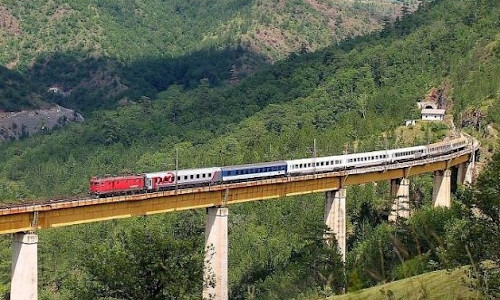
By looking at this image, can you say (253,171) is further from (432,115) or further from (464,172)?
(432,115)

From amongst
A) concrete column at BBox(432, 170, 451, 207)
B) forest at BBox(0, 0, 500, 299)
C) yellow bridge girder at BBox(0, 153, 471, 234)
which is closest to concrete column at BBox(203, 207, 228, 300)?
yellow bridge girder at BBox(0, 153, 471, 234)

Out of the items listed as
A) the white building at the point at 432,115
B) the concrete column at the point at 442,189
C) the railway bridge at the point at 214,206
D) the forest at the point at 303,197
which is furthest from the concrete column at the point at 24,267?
the white building at the point at 432,115

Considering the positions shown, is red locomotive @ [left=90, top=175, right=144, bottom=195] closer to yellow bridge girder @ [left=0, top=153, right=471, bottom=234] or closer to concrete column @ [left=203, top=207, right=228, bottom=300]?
yellow bridge girder @ [left=0, top=153, right=471, bottom=234]

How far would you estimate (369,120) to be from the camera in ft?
459

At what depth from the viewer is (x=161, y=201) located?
6762 cm

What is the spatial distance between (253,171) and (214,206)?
5.80 metres

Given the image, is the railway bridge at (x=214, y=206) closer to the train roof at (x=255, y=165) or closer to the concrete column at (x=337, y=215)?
the concrete column at (x=337, y=215)

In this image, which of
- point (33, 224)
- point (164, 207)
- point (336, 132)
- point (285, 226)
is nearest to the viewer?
point (33, 224)

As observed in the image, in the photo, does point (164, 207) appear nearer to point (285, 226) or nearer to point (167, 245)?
point (167, 245)

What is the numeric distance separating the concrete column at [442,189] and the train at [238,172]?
110 inches

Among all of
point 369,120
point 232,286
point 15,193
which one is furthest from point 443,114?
point 15,193

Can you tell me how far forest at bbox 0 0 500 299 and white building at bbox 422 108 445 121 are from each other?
3.09 metres

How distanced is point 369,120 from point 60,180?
64.5 meters

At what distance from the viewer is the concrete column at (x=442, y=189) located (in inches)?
3969
